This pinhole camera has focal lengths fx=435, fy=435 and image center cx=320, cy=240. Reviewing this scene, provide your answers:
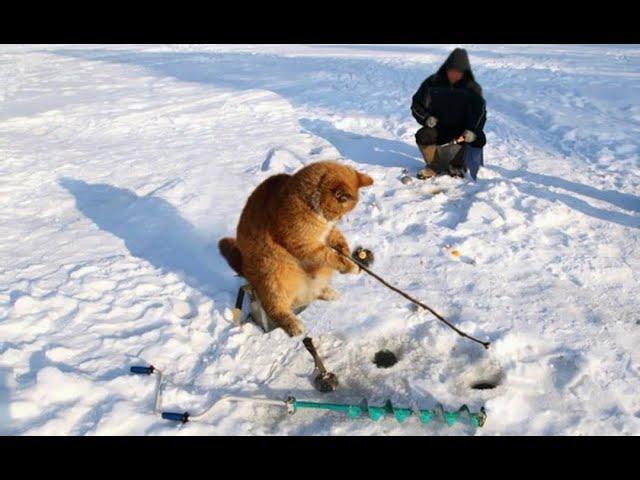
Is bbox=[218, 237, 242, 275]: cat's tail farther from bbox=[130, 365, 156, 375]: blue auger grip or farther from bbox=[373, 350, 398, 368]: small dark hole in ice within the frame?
bbox=[373, 350, 398, 368]: small dark hole in ice

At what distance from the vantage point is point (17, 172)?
6434 mm

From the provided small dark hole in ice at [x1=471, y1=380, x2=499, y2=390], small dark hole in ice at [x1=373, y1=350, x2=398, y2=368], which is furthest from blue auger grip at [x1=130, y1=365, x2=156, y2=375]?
small dark hole in ice at [x1=471, y1=380, x2=499, y2=390]

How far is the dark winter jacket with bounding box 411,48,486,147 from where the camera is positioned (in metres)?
5.23

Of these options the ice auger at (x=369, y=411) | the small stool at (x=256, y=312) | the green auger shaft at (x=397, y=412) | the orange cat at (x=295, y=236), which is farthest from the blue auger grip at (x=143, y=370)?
the green auger shaft at (x=397, y=412)

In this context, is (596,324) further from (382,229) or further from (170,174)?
(170,174)

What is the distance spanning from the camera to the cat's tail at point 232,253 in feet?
10.8

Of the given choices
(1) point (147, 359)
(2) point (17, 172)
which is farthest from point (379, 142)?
(2) point (17, 172)

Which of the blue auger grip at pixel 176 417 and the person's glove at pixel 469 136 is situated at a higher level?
the person's glove at pixel 469 136

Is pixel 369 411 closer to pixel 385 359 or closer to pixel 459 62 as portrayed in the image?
pixel 385 359

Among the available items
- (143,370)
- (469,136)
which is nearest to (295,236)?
(143,370)

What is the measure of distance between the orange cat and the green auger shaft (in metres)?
0.60

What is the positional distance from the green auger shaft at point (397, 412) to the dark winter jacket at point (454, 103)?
12.0 feet

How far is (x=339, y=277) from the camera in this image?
12.8 ft

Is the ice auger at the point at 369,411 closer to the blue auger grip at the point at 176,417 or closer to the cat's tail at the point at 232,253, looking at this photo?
the blue auger grip at the point at 176,417
